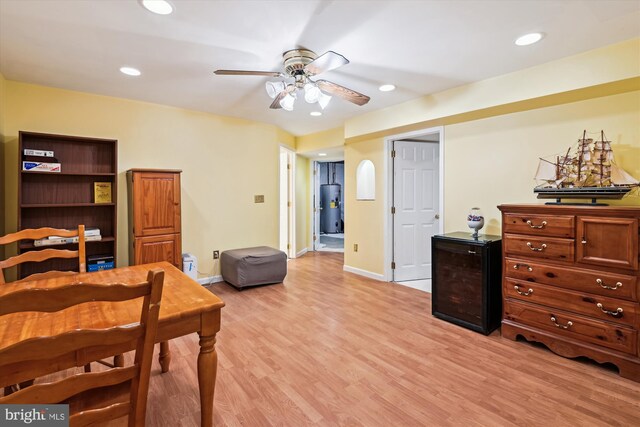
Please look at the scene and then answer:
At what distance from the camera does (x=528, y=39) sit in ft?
7.45

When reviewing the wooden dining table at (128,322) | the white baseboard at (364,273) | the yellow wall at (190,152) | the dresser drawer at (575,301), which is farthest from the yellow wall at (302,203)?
the wooden dining table at (128,322)

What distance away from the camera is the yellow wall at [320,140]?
514 cm

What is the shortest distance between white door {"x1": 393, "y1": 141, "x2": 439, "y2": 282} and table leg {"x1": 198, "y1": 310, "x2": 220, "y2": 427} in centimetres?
337

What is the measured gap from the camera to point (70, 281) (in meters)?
1.80

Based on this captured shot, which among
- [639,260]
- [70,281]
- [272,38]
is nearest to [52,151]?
[70,281]

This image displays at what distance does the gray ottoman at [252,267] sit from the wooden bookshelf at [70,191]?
1.36 metres

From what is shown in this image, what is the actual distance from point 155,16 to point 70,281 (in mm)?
1739

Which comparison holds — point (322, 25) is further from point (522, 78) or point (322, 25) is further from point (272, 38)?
point (522, 78)

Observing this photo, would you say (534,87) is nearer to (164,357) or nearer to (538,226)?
(538,226)

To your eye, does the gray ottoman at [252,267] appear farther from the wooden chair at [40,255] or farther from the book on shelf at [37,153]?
the book on shelf at [37,153]

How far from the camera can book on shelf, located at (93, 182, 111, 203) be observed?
345 cm

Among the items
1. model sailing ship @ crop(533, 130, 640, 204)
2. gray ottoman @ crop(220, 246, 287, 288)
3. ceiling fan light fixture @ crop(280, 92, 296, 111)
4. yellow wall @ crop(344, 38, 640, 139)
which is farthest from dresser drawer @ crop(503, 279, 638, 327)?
gray ottoman @ crop(220, 246, 287, 288)

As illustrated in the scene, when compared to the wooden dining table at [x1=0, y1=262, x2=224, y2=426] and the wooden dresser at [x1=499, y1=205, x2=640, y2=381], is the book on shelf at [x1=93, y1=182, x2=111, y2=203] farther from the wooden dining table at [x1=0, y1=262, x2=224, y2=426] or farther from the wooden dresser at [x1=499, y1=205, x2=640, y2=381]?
the wooden dresser at [x1=499, y1=205, x2=640, y2=381]

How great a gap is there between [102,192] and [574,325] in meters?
4.70
